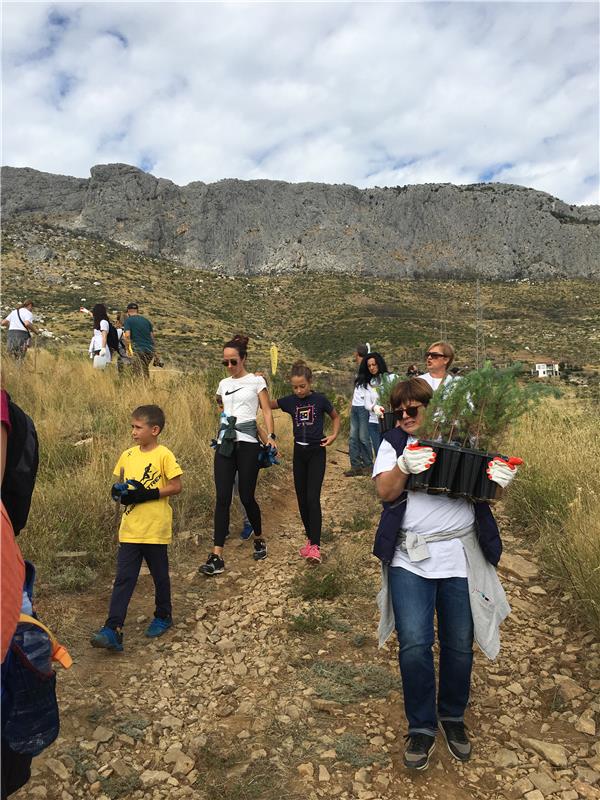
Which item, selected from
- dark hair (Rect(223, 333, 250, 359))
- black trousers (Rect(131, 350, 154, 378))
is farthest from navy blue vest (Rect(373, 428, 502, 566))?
black trousers (Rect(131, 350, 154, 378))

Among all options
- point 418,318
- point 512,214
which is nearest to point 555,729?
point 418,318

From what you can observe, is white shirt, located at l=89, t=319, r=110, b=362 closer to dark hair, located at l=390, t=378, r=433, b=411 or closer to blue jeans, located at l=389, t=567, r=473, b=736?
dark hair, located at l=390, t=378, r=433, b=411

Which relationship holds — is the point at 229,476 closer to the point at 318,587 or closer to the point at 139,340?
the point at 318,587

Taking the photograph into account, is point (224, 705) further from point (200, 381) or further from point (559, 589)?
point (200, 381)

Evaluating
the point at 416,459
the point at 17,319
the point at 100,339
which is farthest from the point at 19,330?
A: the point at 416,459

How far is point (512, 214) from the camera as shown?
90375mm

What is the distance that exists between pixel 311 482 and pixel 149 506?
1.66m

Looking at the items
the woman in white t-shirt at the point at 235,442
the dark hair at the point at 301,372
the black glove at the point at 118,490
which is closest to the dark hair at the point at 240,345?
the woman in white t-shirt at the point at 235,442

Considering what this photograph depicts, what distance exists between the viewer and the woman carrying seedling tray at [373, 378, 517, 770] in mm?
2359

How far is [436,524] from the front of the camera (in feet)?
8.00

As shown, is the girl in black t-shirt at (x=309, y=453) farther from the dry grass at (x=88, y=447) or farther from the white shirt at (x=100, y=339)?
the white shirt at (x=100, y=339)

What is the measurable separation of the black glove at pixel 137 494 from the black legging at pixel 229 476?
110 centimetres

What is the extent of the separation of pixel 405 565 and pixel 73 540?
118 inches

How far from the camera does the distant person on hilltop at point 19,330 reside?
934 centimetres
